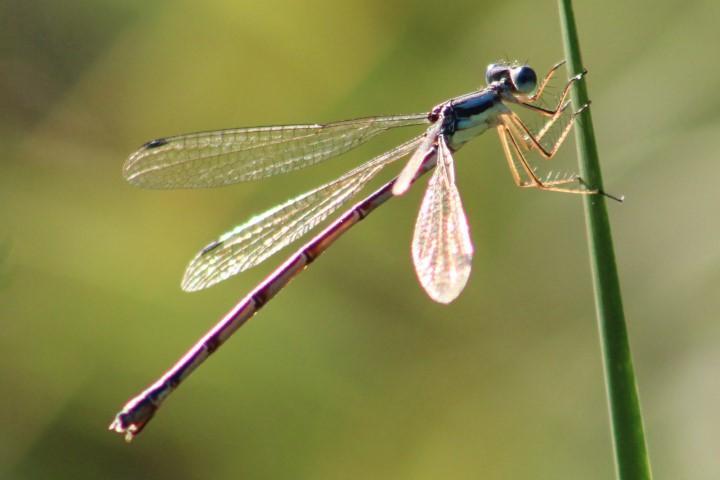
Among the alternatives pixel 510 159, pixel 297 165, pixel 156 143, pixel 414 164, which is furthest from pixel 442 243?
pixel 156 143

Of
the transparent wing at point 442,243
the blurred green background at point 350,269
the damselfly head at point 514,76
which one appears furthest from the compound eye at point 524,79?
the blurred green background at point 350,269

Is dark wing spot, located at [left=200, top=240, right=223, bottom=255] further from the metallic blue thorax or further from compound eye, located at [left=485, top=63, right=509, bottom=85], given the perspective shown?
compound eye, located at [left=485, top=63, right=509, bottom=85]

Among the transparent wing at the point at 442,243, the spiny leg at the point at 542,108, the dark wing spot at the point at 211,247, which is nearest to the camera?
the transparent wing at the point at 442,243

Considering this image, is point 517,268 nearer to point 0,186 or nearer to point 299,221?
point 299,221

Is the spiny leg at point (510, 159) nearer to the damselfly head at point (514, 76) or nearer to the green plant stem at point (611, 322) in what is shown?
the damselfly head at point (514, 76)

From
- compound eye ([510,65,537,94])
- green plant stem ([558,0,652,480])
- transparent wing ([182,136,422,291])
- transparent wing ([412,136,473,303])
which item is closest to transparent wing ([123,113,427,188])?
transparent wing ([182,136,422,291])

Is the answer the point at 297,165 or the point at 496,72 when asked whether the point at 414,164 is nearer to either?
the point at 496,72

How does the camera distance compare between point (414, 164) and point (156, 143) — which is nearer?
point (414, 164)
